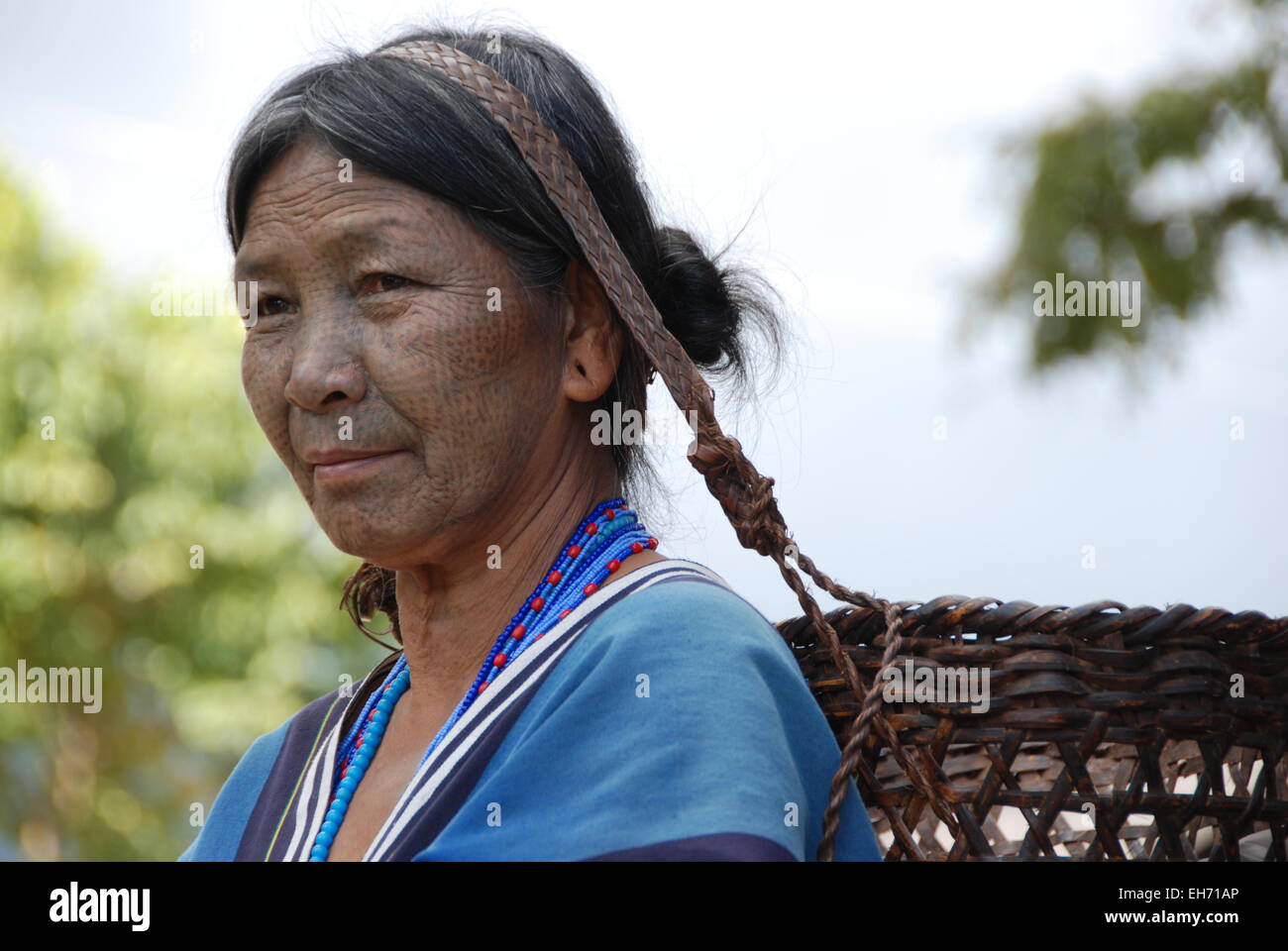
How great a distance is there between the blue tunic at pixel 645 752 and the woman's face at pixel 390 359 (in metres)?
0.30

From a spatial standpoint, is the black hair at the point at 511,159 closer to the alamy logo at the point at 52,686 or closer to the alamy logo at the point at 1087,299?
the alamy logo at the point at 1087,299

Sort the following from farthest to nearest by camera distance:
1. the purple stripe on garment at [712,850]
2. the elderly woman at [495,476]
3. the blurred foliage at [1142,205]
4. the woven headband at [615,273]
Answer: the blurred foliage at [1142,205] < the woven headband at [615,273] < the elderly woman at [495,476] < the purple stripe on garment at [712,850]

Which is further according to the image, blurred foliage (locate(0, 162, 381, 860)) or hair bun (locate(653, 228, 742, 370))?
blurred foliage (locate(0, 162, 381, 860))

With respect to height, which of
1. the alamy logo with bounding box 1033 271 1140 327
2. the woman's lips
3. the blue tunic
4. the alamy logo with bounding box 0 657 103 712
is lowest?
the alamy logo with bounding box 0 657 103 712

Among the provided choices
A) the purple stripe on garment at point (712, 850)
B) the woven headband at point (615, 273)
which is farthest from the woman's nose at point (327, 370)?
the purple stripe on garment at point (712, 850)

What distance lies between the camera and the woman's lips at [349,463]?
195 cm

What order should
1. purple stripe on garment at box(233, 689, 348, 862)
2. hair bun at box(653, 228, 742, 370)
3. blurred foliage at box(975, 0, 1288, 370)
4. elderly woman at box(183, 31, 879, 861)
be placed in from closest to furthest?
elderly woman at box(183, 31, 879, 861)
purple stripe on garment at box(233, 689, 348, 862)
hair bun at box(653, 228, 742, 370)
blurred foliage at box(975, 0, 1288, 370)

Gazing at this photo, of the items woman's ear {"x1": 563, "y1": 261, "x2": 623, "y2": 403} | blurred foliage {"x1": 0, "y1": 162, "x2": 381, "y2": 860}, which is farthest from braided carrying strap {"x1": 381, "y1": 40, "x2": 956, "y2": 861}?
blurred foliage {"x1": 0, "y1": 162, "x2": 381, "y2": 860}

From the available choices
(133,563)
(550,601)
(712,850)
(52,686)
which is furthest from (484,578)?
(52,686)

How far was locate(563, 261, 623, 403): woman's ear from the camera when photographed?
2.08 metres

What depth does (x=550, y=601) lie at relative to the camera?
6.63ft

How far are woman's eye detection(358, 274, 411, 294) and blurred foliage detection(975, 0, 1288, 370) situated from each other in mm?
4728

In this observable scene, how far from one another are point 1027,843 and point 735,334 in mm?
1087
